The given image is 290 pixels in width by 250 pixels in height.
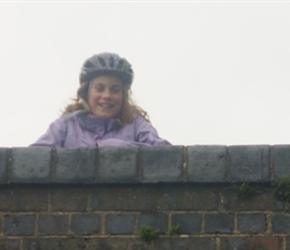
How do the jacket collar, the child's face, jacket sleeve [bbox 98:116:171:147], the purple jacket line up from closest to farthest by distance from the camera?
jacket sleeve [bbox 98:116:171:147] < the purple jacket < the jacket collar < the child's face

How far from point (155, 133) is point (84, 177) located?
33.3 inches

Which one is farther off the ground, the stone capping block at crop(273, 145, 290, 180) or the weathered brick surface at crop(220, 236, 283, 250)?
the stone capping block at crop(273, 145, 290, 180)

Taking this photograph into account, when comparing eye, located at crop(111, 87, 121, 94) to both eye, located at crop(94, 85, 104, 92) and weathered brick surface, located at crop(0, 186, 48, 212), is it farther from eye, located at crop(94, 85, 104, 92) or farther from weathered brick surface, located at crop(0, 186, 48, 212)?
weathered brick surface, located at crop(0, 186, 48, 212)

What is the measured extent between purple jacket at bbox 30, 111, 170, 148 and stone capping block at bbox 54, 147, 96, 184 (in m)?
0.50

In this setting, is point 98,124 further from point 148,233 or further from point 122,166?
point 148,233

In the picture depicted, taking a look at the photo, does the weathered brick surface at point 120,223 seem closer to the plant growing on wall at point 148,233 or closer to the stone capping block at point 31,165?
the plant growing on wall at point 148,233

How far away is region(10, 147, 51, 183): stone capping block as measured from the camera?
219 inches

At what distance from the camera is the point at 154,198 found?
5551mm

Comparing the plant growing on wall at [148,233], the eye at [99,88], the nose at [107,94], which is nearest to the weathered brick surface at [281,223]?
the plant growing on wall at [148,233]

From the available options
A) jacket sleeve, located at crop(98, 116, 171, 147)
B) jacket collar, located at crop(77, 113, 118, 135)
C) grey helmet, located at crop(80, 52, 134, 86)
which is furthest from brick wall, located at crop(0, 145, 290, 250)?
grey helmet, located at crop(80, 52, 134, 86)

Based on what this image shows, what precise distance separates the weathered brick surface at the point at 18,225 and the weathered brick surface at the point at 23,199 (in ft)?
0.15

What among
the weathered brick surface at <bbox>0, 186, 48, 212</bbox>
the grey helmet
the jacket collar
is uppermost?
the grey helmet

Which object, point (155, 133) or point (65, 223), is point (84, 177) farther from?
point (155, 133)

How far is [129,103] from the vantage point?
258 inches
